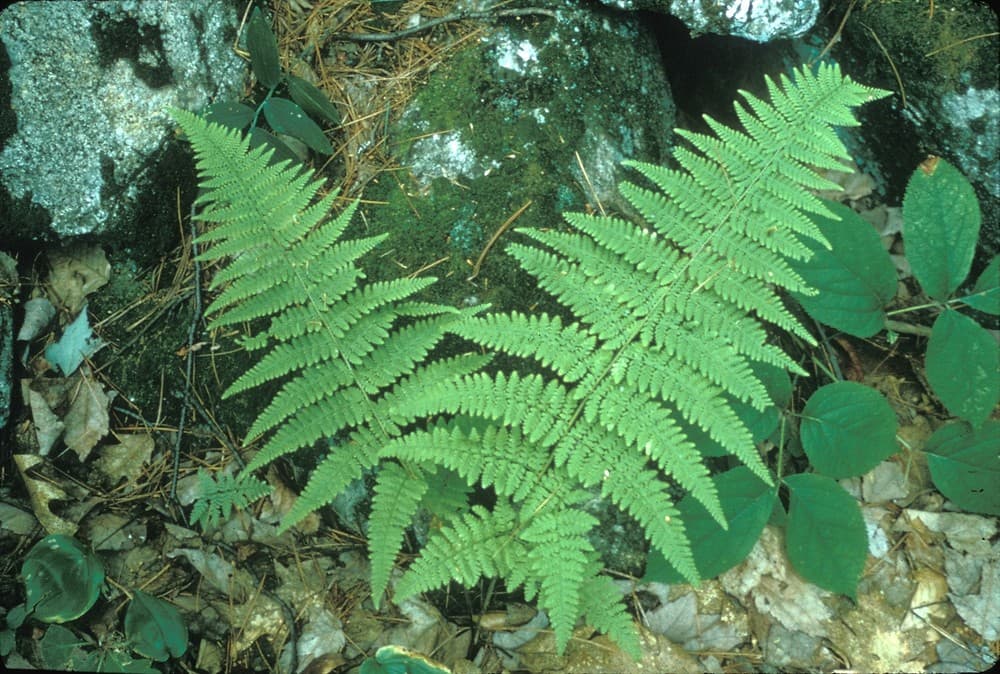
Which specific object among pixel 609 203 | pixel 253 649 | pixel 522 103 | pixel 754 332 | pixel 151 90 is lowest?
pixel 253 649

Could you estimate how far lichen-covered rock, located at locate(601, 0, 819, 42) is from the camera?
3252 mm

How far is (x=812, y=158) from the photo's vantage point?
2.87m

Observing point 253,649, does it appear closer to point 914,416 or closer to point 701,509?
point 701,509

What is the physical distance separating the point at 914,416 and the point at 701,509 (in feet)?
4.71

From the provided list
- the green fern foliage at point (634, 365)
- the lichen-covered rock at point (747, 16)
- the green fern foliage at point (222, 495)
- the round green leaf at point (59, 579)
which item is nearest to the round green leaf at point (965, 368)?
the green fern foliage at point (634, 365)

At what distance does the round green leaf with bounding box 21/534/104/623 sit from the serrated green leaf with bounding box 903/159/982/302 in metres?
3.91

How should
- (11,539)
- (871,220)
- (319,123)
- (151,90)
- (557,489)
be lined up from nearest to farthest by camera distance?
(557,489)
(11,539)
(151,90)
(319,123)
(871,220)

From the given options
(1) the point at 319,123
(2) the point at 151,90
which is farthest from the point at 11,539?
(1) the point at 319,123

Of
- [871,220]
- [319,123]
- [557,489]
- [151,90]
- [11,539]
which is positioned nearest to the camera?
[557,489]

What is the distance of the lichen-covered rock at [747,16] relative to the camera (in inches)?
128

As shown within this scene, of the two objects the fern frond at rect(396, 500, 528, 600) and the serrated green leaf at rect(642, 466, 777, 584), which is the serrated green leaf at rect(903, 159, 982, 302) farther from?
the fern frond at rect(396, 500, 528, 600)

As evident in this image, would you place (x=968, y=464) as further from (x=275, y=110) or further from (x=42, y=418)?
(x=42, y=418)

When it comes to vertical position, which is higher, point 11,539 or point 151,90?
point 151,90

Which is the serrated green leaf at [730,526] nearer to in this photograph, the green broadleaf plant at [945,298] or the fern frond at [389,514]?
the green broadleaf plant at [945,298]
